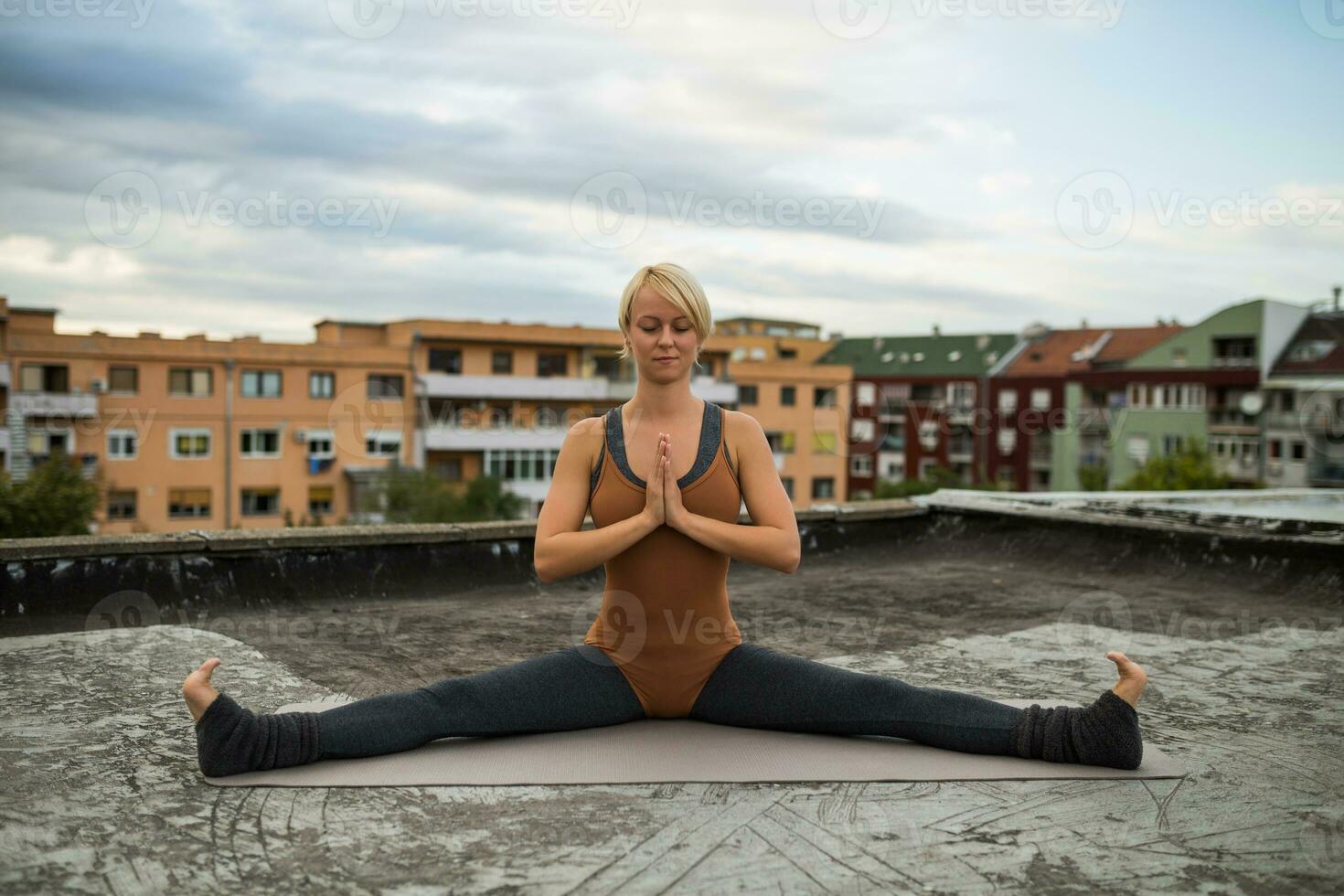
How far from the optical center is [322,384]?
45.4 metres

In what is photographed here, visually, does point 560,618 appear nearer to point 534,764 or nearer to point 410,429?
point 534,764

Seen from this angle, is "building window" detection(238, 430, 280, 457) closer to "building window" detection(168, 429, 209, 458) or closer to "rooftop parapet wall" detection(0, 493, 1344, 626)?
Result: "building window" detection(168, 429, 209, 458)

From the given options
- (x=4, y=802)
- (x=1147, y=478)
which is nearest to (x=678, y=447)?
(x=4, y=802)

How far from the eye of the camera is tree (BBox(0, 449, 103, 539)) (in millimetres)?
33594

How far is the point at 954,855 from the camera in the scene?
8.21 feet

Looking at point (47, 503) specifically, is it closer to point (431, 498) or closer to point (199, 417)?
point (199, 417)

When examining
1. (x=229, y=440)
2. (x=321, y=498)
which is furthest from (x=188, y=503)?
(x=321, y=498)

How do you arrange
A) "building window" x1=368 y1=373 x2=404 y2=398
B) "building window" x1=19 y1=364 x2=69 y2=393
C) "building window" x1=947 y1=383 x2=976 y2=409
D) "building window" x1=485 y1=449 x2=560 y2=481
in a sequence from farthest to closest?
"building window" x1=947 y1=383 x2=976 y2=409, "building window" x1=485 y1=449 x2=560 y2=481, "building window" x1=368 y1=373 x2=404 y2=398, "building window" x1=19 y1=364 x2=69 y2=393

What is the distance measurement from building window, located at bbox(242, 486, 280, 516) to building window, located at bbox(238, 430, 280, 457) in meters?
1.39

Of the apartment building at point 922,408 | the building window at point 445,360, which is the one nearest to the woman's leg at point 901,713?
the building window at point 445,360

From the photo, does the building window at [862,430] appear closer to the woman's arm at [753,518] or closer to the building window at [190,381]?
the building window at [190,381]

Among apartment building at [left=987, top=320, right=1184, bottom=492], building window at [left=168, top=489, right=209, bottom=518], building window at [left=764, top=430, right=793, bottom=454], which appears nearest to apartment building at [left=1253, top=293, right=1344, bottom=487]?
apartment building at [left=987, top=320, right=1184, bottom=492]

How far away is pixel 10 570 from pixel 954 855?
181 inches

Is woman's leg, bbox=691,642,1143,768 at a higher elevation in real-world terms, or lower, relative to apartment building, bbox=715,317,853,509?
lower
